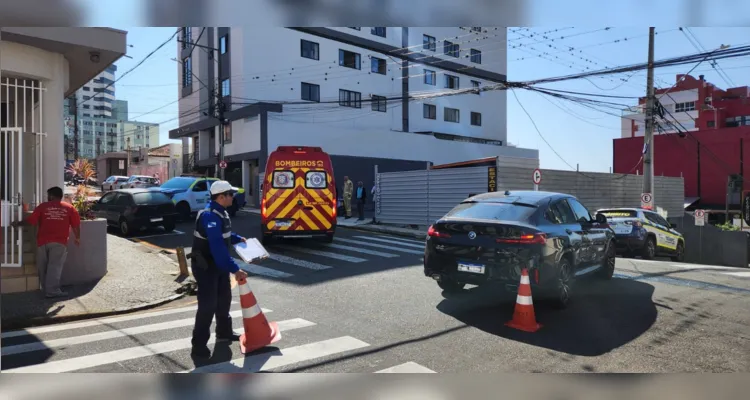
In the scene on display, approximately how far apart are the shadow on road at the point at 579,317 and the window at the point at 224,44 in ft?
99.0

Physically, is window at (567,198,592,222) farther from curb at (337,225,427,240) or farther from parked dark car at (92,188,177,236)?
parked dark car at (92,188,177,236)

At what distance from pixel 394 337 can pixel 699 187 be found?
138 feet

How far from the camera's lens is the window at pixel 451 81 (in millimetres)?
45656

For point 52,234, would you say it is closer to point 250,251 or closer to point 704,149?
point 250,251

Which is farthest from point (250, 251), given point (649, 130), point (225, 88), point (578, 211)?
point (225, 88)

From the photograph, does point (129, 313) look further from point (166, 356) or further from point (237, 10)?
point (237, 10)

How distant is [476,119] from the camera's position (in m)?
48.1

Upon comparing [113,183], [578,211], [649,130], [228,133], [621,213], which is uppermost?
[228,133]

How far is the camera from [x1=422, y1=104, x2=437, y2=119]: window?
1732 inches

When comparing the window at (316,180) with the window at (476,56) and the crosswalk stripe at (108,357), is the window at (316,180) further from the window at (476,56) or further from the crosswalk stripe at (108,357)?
the window at (476,56)

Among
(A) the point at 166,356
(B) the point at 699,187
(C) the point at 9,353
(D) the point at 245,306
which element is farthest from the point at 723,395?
(B) the point at 699,187

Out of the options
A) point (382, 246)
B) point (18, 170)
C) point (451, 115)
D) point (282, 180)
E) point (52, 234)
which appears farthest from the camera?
point (451, 115)

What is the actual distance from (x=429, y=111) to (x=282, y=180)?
107 feet

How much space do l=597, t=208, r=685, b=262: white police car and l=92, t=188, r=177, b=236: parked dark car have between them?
42.5 feet
